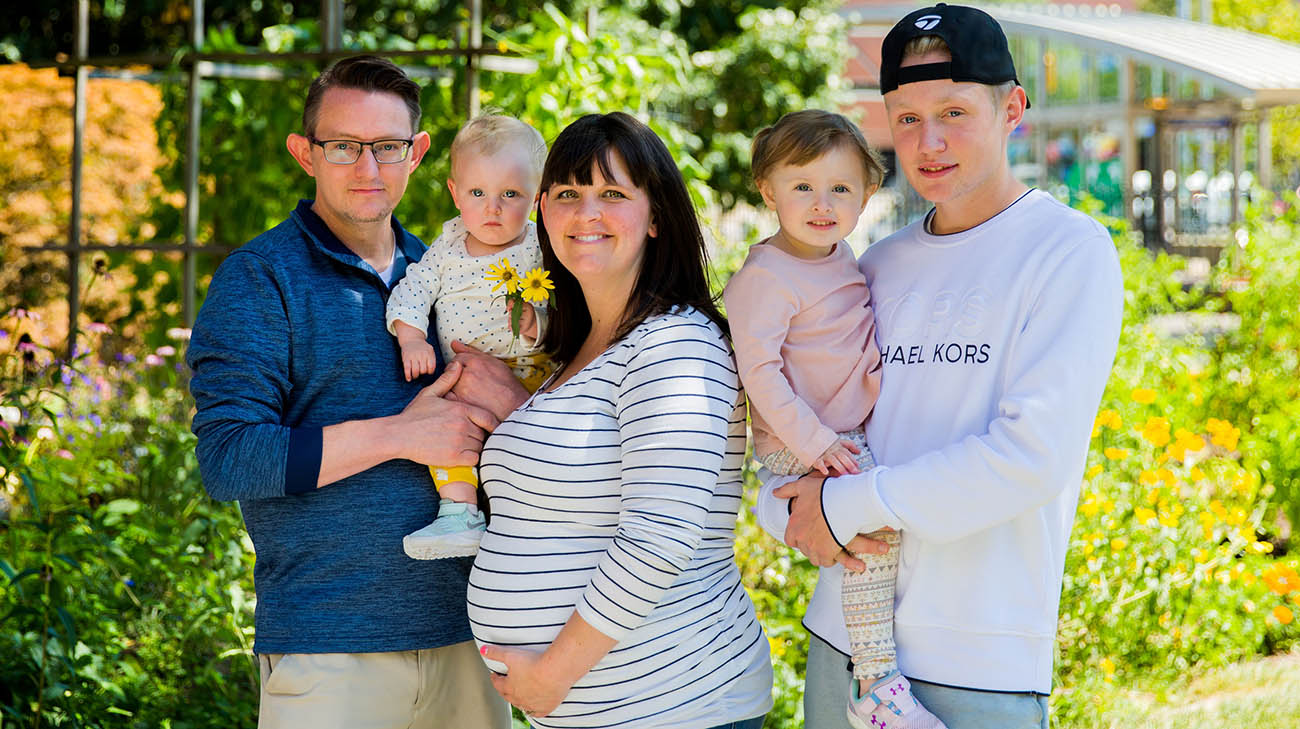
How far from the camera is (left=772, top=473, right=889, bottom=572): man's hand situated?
2.02m

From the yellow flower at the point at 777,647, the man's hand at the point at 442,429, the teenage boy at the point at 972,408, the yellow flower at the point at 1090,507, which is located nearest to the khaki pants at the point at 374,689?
the man's hand at the point at 442,429

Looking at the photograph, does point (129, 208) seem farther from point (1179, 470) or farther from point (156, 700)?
point (1179, 470)

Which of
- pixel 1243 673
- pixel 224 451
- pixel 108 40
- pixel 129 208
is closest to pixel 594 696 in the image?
pixel 224 451

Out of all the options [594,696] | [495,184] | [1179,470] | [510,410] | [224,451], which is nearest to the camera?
[594,696]

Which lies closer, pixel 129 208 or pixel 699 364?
pixel 699 364

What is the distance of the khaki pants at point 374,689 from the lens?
2314 millimetres

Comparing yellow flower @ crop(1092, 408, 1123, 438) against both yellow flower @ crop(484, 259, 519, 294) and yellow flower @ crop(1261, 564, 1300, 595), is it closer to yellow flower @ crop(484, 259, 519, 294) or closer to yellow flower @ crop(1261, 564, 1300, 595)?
yellow flower @ crop(1261, 564, 1300, 595)

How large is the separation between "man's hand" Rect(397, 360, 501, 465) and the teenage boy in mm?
617

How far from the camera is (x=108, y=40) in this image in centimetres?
1027

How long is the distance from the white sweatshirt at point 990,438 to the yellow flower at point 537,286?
697 mm

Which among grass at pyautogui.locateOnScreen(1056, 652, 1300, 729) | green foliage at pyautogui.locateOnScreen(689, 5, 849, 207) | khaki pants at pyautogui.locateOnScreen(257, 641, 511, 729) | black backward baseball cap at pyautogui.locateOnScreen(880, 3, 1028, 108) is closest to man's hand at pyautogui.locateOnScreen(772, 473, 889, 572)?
black backward baseball cap at pyautogui.locateOnScreen(880, 3, 1028, 108)

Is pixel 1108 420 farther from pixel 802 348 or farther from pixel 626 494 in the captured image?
pixel 626 494

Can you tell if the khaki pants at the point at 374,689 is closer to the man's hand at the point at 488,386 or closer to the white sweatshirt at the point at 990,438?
the man's hand at the point at 488,386

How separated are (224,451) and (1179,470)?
12.3 feet
